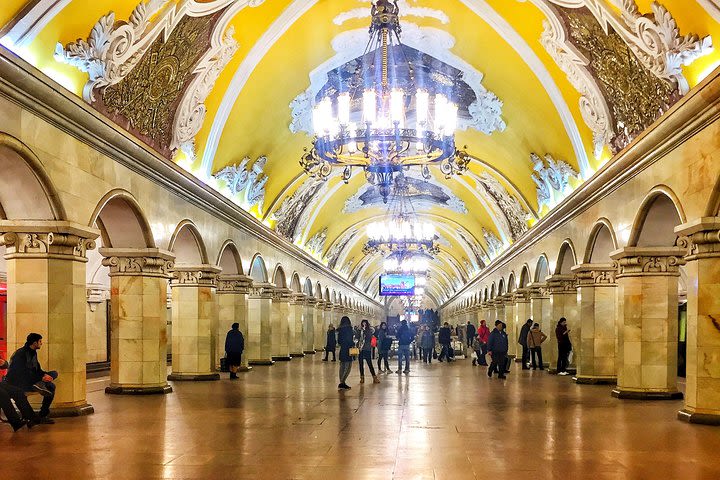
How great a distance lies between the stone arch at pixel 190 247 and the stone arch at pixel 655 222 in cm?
850

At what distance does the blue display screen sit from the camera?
136 ft

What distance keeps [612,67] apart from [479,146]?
8859mm

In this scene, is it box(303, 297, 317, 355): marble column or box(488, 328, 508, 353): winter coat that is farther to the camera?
box(303, 297, 317, 355): marble column

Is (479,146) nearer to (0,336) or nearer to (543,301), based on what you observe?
(543,301)

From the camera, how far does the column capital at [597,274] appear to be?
16.1 metres

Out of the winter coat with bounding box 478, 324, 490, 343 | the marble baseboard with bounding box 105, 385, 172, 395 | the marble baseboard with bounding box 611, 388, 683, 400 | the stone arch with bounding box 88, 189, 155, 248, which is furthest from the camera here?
the winter coat with bounding box 478, 324, 490, 343

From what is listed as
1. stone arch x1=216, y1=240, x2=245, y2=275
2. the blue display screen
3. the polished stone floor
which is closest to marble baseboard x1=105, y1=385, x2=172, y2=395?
the polished stone floor

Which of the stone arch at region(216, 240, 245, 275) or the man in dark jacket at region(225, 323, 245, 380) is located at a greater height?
the stone arch at region(216, 240, 245, 275)

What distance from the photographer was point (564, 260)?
64.6 feet

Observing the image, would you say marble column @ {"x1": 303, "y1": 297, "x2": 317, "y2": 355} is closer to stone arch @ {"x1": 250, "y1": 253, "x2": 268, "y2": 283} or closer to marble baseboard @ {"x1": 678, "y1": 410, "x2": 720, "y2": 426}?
stone arch @ {"x1": 250, "y1": 253, "x2": 268, "y2": 283}

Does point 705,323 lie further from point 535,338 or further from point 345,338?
point 535,338

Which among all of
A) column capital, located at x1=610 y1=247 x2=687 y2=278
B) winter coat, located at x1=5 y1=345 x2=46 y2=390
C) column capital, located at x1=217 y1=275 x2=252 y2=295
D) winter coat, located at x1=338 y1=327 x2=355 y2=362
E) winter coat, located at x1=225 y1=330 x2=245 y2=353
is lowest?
winter coat, located at x1=225 y1=330 x2=245 y2=353

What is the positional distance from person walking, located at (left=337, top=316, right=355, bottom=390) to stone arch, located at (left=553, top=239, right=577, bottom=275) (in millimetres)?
5946

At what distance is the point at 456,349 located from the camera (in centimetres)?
3272
